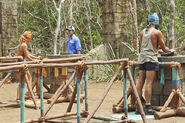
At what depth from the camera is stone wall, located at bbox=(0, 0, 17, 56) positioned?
14.8 meters

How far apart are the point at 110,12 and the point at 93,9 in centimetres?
414

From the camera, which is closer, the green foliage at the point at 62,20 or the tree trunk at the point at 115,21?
the tree trunk at the point at 115,21

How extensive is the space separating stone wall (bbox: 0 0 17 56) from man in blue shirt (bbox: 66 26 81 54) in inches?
190

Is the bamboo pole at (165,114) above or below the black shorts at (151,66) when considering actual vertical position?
below

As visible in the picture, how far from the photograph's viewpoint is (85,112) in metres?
7.59

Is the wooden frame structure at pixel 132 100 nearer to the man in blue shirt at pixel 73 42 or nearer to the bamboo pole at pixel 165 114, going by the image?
the bamboo pole at pixel 165 114

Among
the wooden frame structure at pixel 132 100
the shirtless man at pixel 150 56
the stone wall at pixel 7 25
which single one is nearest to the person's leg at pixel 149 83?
the shirtless man at pixel 150 56

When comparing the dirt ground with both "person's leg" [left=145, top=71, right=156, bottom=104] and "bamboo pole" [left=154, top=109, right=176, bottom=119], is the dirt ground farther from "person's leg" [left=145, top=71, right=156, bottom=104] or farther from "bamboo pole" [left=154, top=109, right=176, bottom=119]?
"person's leg" [left=145, top=71, right=156, bottom=104]

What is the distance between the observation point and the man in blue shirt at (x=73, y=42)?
34.4 feet

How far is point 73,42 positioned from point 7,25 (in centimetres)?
508

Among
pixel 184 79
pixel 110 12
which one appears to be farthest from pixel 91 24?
pixel 184 79

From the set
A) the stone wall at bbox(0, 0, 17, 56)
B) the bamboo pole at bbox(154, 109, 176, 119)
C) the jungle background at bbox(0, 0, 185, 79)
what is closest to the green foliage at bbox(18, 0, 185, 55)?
the jungle background at bbox(0, 0, 185, 79)

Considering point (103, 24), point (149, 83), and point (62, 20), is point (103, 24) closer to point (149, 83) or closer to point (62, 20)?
point (62, 20)

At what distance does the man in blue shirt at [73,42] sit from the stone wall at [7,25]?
4826 millimetres
